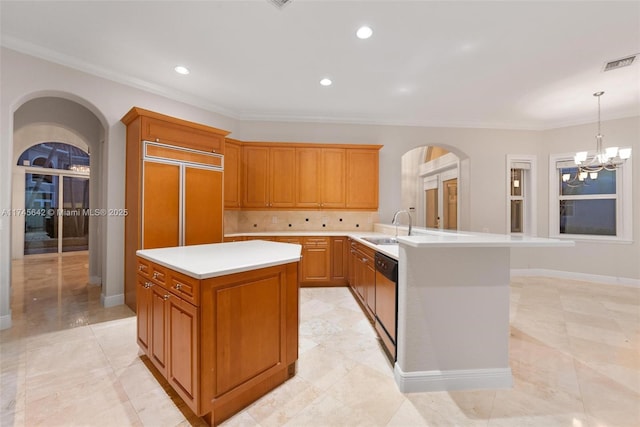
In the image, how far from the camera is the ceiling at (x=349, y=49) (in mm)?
2307

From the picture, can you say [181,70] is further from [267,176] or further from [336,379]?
[336,379]

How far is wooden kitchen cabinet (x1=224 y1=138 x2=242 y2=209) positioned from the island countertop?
2.18 meters

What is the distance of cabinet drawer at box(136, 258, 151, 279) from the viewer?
194 centimetres

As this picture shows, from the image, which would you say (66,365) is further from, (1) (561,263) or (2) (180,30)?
(1) (561,263)

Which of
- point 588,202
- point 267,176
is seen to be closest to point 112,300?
point 267,176

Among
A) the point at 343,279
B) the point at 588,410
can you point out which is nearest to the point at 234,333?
the point at 588,410

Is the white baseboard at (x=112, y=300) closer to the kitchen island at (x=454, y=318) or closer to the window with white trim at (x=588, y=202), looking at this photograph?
the kitchen island at (x=454, y=318)

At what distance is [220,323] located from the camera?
4.88 feet

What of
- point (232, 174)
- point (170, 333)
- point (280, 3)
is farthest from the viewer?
point (232, 174)

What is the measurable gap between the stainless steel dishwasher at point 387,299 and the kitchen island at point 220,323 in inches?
30.2

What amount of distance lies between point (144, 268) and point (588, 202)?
22.8ft

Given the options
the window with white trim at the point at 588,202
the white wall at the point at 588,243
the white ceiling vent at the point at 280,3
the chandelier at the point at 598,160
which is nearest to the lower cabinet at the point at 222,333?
the white ceiling vent at the point at 280,3

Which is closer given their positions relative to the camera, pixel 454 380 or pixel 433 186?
pixel 454 380

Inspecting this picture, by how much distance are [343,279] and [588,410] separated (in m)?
2.88
